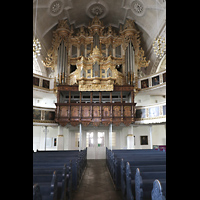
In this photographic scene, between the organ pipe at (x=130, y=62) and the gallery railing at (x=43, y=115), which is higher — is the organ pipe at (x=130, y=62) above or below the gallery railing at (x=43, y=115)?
above

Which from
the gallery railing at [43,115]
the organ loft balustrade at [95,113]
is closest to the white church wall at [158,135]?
the organ loft balustrade at [95,113]

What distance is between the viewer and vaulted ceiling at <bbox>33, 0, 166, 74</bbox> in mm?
15781

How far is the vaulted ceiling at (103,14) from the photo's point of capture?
15.8 metres

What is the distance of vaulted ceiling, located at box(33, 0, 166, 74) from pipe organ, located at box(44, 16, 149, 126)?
847 mm

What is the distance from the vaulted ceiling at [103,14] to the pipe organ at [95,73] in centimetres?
85

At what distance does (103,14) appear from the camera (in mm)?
19516

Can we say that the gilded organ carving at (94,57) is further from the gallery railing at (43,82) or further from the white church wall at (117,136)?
the white church wall at (117,136)

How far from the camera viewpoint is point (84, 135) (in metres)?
17.8

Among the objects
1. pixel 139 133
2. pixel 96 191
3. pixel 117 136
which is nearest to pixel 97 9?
pixel 117 136

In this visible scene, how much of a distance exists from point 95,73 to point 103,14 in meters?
8.04

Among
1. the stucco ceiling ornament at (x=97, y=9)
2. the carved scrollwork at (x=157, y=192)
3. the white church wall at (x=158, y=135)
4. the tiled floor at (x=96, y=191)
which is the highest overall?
the stucco ceiling ornament at (x=97, y=9)
